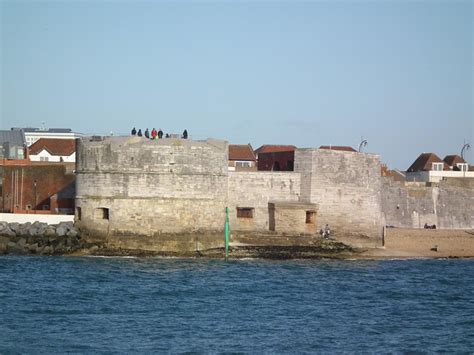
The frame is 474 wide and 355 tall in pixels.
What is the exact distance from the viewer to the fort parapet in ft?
111

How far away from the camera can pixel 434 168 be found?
64.8 metres

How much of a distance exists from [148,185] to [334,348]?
1519 cm

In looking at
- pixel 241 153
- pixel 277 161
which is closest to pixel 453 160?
pixel 241 153

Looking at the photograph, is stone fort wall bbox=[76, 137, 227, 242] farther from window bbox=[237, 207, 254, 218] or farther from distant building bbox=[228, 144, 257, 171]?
distant building bbox=[228, 144, 257, 171]

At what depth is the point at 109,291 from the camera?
26469mm

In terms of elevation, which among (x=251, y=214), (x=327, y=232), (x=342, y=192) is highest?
(x=342, y=192)

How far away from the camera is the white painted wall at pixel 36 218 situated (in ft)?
117

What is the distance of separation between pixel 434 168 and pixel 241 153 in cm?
1389

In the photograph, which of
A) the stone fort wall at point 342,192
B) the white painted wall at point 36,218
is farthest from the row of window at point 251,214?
the white painted wall at point 36,218

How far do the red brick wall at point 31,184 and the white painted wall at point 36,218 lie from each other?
4.82m

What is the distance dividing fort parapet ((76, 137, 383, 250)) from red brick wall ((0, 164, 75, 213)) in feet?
26.1

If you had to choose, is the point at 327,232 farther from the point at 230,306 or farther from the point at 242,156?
the point at 242,156

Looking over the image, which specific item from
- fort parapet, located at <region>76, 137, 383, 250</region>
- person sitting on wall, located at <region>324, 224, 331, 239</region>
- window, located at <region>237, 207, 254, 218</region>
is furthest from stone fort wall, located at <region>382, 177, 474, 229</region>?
window, located at <region>237, 207, 254, 218</region>

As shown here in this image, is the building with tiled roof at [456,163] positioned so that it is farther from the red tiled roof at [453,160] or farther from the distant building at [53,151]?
the distant building at [53,151]
